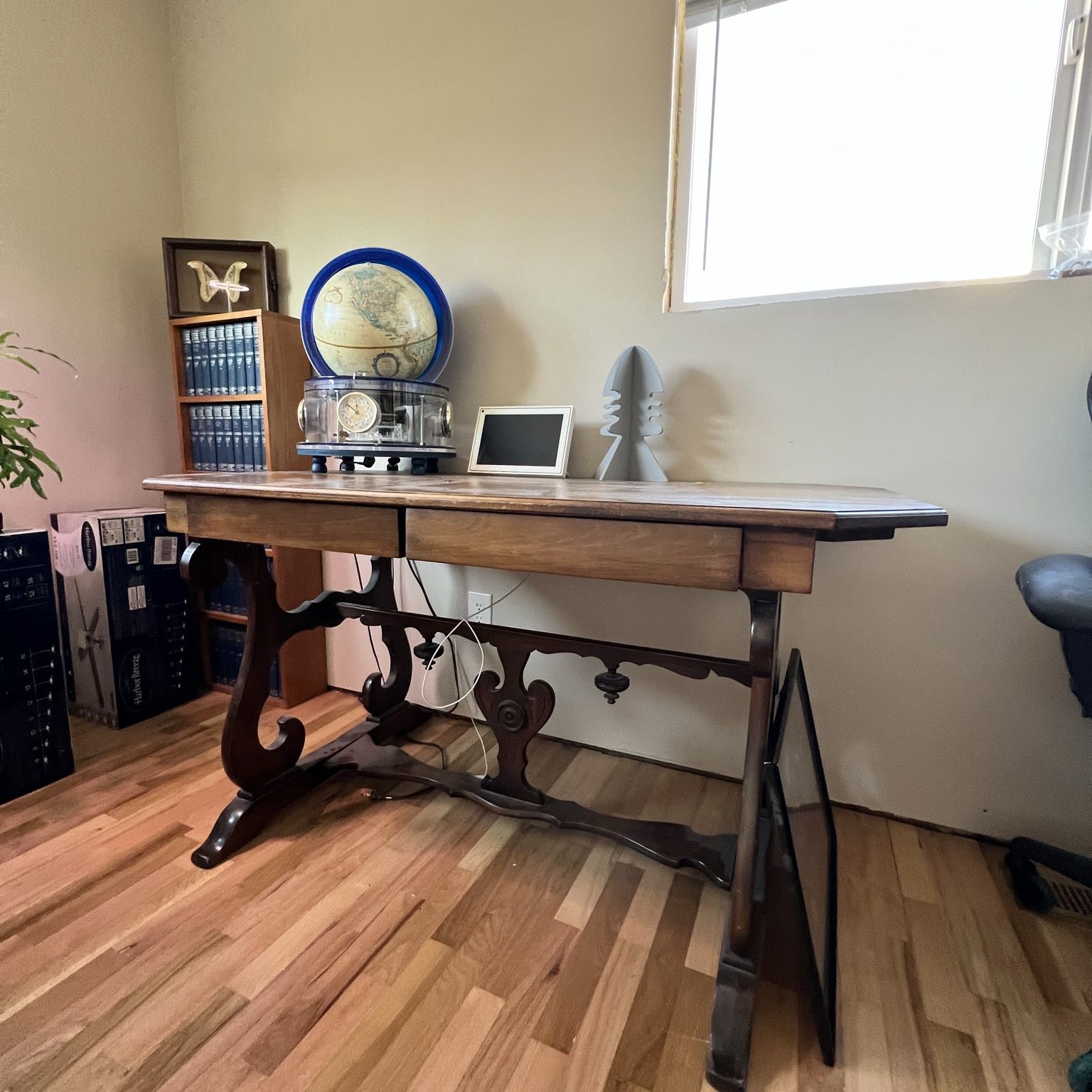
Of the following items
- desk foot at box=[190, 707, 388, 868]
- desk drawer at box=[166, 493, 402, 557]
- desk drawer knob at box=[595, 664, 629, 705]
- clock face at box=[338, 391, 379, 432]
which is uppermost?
clock face at box=[338, 391, 379, 432]

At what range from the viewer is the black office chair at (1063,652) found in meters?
0.78

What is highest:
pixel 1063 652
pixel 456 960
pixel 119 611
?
pixel 1063 652

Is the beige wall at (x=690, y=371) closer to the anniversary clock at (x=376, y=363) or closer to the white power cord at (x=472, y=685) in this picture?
the white power cord at (x=472, y=685)

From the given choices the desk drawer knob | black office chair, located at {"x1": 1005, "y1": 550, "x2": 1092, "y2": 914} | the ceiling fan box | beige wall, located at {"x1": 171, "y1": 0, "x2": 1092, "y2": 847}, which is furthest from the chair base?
the ceiling fan box

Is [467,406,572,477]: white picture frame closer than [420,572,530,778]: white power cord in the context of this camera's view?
Yes

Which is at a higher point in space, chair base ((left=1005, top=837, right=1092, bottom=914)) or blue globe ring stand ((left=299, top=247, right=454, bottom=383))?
blue globe ring stand ((left=299, top=247, right=454, bottom=383))

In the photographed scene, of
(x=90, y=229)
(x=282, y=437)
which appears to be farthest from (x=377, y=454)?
(x=90, y=229)

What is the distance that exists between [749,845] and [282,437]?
5.69ft

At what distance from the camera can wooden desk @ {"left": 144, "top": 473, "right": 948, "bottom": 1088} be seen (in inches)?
29.9

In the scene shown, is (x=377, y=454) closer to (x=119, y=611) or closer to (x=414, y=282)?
(x=414, y=282)

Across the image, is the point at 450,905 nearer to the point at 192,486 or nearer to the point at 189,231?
the point at 192,486

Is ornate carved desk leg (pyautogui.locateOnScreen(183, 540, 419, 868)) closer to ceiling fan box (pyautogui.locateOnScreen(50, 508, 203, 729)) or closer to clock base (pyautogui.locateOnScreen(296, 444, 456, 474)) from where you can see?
clock base (pyautogui.locateOnScreen(296, 444, 456, 474))

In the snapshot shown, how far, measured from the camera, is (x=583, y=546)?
2.76 ft

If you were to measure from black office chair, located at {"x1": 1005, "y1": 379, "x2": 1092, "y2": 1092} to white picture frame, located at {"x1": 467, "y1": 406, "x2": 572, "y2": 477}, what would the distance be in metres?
0.96
